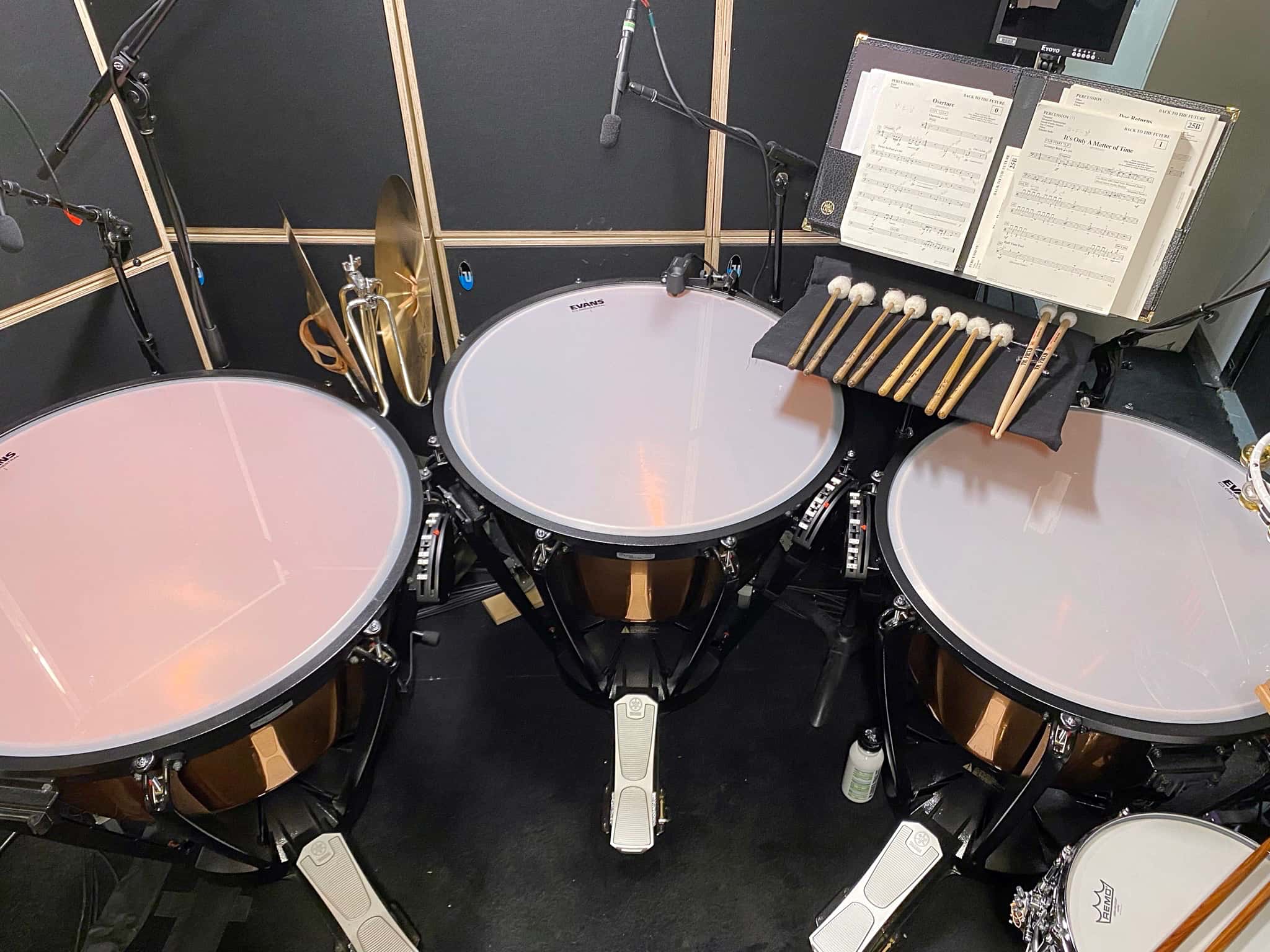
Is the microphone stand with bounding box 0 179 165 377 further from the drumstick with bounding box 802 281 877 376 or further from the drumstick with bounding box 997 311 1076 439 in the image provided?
the drumstick with bounding box 997 311 1076 439

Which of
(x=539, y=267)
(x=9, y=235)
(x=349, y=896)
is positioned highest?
(x=9, y=235)

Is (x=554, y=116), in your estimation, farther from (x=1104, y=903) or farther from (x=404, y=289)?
(x=1104, y=903)

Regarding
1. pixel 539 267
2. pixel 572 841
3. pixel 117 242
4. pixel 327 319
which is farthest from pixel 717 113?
pixel 572 841

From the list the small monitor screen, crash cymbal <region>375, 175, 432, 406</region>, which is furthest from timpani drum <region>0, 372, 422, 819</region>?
the small monitor screen

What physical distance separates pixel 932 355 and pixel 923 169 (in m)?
0.35

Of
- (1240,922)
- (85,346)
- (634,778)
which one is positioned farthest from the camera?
(85,346)

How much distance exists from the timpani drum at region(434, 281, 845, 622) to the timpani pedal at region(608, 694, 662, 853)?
23cm

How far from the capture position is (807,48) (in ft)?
5.78

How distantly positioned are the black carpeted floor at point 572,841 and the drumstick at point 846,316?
62cm

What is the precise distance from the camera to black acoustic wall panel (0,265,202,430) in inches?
68.2

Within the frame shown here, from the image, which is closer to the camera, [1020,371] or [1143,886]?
[1143,886]

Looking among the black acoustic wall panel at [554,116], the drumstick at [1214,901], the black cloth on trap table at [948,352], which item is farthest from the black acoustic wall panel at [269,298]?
the drumstick at [1214,901]

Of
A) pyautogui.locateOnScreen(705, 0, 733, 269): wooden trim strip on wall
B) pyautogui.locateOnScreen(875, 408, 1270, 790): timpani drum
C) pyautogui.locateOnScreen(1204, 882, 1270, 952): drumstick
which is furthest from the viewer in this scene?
pyautogui.locateOnScreen(705, 0, 733, 269): wooden trim strip on wall

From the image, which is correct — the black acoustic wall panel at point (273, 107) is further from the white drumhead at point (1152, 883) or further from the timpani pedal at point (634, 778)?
the white drumhead at point (1152, 883)
